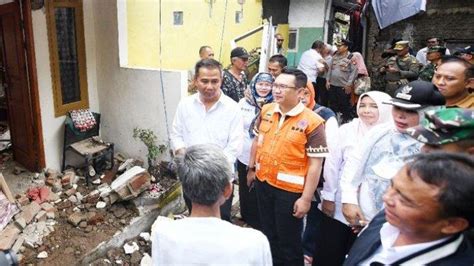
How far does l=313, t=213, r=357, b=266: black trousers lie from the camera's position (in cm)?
286

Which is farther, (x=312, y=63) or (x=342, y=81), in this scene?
(x=312, y=63)

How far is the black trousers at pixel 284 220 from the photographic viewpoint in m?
2.83

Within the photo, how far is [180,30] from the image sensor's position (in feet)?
22.9

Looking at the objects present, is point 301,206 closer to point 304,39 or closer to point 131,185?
point 131,185

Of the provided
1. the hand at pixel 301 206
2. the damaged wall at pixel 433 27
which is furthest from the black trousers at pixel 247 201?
the damaged wall at pixel 433 27

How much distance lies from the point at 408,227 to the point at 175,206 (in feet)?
13.8

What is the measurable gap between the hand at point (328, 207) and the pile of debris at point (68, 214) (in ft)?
7.85

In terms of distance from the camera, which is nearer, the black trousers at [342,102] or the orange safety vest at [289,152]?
the orange safety vest at [289,152]

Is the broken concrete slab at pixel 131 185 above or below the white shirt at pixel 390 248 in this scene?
below

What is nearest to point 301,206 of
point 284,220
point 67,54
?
point 284,220

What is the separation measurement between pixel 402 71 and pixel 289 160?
5113 millimetres

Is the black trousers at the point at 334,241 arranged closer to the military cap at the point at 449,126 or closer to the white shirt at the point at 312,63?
the military cap at the point at 449,126

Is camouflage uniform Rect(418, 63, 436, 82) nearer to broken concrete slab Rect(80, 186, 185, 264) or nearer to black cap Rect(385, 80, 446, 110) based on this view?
black cap Rect(385, 80, 446, 110)

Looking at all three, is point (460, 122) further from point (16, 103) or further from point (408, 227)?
point (16, 103)
